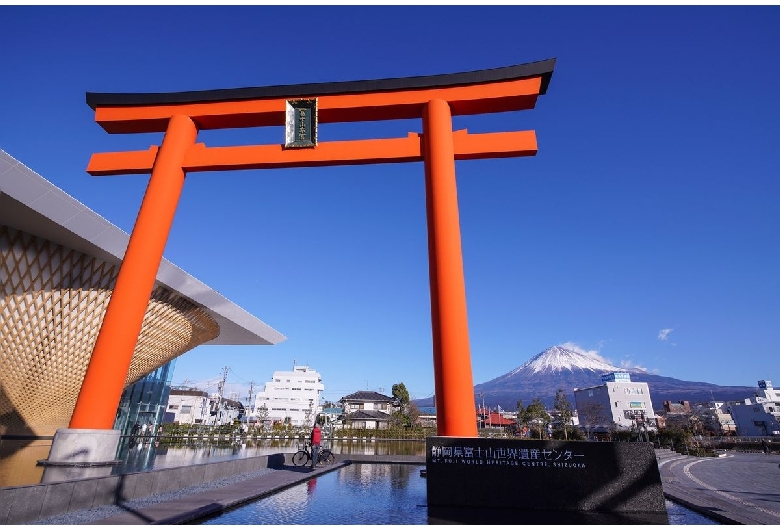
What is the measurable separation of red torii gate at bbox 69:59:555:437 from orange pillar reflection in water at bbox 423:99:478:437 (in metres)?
0.02

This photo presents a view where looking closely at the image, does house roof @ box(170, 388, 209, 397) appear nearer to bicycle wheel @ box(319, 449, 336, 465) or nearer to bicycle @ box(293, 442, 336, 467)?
bicycle @ box(293, 442, 336, 467)

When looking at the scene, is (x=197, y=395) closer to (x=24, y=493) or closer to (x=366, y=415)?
(x=366, y=415)

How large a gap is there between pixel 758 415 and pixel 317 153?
6842cm

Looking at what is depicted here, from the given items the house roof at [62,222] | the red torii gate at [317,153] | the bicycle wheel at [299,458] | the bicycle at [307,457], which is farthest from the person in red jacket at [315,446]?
the house roof at [62,222]

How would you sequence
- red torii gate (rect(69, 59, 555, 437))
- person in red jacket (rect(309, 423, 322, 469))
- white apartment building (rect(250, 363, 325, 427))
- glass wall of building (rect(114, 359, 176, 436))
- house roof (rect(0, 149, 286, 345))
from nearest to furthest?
red torii gate (rect(69, 59, 555, 437)), house roof (rect(0, 149, 286, 345)), person in red jacket (rect(309, 423, 322, 469)), glass wall of building (rect(114, 359, 176, 436)), white apartment building (rect(250, 363, 325, 427))

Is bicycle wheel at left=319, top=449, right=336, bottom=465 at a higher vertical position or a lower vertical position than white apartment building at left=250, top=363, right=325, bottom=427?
lower

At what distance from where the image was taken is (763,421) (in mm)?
49906

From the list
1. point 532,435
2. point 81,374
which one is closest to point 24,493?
point 81,374

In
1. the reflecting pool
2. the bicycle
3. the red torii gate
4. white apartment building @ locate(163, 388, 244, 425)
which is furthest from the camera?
white apartment building @ locate(163, 388, 244, 425)

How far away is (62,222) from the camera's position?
8.37 meters

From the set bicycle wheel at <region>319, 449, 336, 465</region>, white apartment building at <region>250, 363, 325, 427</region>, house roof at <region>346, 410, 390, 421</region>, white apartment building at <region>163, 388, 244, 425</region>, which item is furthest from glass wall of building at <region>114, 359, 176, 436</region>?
white apartment building at <region>250, 363, 325, 427</region>

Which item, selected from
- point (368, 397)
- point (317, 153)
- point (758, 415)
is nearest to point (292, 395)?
point (368, 397)

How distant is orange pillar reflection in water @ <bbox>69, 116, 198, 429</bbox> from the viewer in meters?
6.65

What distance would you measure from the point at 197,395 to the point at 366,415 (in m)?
24.3
